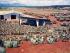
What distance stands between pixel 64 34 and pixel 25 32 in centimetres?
55

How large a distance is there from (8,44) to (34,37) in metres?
0.37

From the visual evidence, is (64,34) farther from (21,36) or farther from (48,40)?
(21,36)

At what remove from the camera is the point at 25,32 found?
232 centimetres

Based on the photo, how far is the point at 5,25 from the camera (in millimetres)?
2305

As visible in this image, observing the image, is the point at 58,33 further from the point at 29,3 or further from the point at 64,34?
the point at 29,3

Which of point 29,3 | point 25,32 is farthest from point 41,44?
point 29,3

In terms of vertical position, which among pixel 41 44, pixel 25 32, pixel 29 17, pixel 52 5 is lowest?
pixel 41 44

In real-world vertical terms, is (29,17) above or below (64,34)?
above

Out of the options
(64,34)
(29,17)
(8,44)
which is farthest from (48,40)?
(8,44)

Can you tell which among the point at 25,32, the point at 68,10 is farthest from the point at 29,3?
the point at 68,10

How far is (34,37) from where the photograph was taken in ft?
7.57

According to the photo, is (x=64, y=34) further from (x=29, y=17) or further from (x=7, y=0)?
(x=7, y=0)

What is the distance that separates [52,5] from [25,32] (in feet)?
1.78

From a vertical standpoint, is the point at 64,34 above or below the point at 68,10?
below
